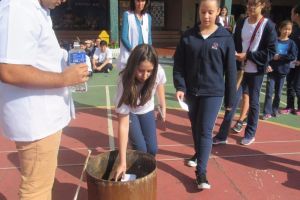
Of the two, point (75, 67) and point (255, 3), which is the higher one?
point (255, 3)

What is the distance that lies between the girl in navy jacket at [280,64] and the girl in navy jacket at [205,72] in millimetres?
2707

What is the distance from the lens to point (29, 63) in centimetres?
187

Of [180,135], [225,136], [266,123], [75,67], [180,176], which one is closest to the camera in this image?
[75,67]

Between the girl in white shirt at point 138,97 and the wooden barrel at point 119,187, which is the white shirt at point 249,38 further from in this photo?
the wooden barrel at point 119,187

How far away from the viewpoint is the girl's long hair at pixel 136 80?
9.29 ft

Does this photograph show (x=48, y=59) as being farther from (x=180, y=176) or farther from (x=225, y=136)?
(x=225, y=136)

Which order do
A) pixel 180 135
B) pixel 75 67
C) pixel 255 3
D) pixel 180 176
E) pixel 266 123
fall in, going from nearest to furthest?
pixel 75 67, pixel 180 176, pixel 255 3, pixel 180 135, pixel 266 123

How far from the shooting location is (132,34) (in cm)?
482

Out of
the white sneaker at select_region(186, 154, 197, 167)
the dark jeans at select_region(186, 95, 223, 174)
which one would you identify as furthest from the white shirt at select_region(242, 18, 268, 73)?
the white sneaker at select_region(186, 154, 197, 167)

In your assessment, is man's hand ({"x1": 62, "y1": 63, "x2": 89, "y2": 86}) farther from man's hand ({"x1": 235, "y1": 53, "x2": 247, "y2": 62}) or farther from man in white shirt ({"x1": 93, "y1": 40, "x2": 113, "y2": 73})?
man in white shirt ({"x1": 93, "y1": 40, "x2": 113, "y2": 73})

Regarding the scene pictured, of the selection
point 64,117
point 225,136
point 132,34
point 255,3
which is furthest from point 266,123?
point 64,117

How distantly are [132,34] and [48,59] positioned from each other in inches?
113

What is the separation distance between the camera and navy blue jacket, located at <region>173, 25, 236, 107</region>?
133 inches

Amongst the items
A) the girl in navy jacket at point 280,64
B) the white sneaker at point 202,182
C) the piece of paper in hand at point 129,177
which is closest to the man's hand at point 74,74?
the piece of paper in hand at point 129,177
